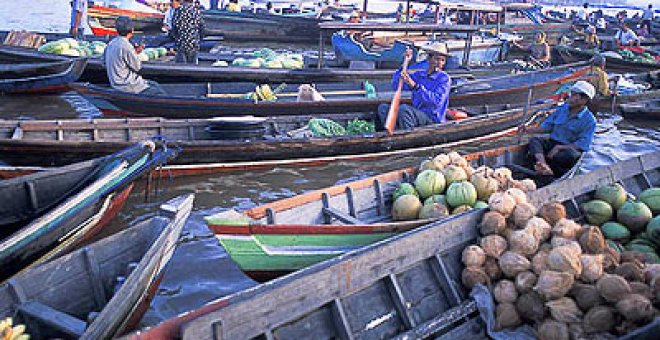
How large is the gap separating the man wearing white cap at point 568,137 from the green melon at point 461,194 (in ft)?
6.46

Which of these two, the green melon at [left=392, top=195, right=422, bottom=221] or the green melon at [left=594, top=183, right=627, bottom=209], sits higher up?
the green melon at [left=594, top=183, right=627, bottom=209]

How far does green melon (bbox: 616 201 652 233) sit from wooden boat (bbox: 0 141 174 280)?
5027 mm

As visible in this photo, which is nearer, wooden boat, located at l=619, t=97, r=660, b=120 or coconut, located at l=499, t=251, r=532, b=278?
coconut, located at l=499, t=251, r=532, b=278

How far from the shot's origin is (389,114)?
845cm

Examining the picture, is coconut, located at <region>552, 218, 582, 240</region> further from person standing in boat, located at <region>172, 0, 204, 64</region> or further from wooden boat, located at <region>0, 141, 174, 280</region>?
person standing in boat, located at <region>172, 0, 204, 64</region>

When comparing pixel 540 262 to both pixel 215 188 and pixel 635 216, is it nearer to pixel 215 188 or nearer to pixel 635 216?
pixel 635 216

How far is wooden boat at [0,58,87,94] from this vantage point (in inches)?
455

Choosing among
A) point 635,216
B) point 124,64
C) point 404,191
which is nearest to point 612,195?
point 635,216

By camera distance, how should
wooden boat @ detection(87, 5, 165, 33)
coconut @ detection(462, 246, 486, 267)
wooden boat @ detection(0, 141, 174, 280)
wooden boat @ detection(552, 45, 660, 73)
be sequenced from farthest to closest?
wooden boat @ detection(87, 5, 165, 33) → wooden boat @ detection(552, 45, 660, 73) → wooden boat @ detection(0, 141, 174, 280) → coconut @ detection(462, 246, 486, 267)

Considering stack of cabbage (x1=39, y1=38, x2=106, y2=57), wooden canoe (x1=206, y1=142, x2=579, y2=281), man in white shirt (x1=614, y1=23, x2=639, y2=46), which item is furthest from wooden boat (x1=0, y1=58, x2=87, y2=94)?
man in white shirt (x1=614, y1=23, x2=639, y2=46)

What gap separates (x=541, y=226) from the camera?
159 inches

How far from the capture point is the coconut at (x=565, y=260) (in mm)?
3592

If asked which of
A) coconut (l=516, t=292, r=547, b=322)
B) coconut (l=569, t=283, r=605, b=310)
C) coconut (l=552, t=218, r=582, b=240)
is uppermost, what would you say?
coconut (l=552, t=218, r=582, b=240)

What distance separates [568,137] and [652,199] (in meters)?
2.15
